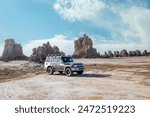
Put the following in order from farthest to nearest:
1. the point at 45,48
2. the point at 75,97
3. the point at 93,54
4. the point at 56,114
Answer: the point at 93,54
the point at 45,48
the point at 75,97
the point at 56,114

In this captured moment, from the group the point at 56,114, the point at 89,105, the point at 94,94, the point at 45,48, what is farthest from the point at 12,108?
the point at 45,48

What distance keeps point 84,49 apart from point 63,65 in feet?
317

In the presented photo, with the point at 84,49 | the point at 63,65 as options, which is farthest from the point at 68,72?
the point at 84,49

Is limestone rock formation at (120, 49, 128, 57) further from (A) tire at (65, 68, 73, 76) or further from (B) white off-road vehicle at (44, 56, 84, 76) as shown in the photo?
(A) tire at (65, 68, 73, 76)

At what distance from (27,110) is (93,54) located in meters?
115

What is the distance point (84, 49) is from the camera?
132 meters

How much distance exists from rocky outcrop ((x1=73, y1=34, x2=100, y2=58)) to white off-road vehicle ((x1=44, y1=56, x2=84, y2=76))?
89969 mm

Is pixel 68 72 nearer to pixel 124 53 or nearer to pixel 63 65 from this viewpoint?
pixel 63 65

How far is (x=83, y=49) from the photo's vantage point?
5221 inches

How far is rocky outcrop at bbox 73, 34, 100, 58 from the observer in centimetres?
12912

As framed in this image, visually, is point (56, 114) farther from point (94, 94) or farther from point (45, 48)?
point (45, 48)

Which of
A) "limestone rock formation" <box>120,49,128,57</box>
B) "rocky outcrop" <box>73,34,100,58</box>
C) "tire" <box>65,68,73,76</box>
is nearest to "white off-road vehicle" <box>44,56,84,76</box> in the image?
"tire" <box>65,68,73,76</box>

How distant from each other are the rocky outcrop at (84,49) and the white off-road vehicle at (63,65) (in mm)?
89969

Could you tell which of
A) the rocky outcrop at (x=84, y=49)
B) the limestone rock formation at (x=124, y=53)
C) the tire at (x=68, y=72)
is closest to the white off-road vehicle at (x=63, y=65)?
the tire at (x=68, y=72)
